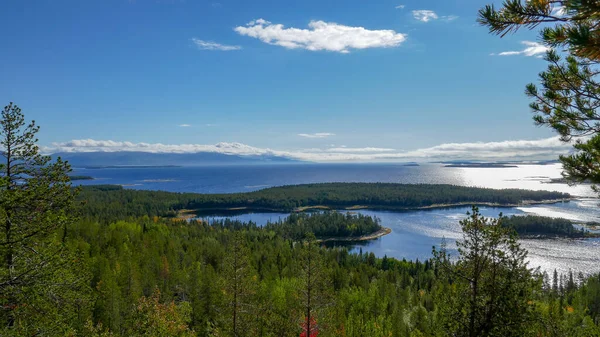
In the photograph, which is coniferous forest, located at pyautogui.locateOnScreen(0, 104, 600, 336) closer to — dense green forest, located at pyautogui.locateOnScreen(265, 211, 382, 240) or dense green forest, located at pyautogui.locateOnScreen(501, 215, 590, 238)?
dense green forest, located at pyautogui.locateOnScreen(265, 211, 382, 240)

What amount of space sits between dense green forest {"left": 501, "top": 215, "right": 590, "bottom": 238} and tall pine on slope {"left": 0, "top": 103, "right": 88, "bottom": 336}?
181 metres

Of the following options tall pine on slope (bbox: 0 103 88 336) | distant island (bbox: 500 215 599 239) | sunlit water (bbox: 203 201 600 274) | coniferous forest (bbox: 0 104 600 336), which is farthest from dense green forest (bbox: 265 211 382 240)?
tall pine on slope (bbox: 0 103 88 336)

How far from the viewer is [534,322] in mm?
13203

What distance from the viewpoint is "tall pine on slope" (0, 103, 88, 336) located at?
36.2 ft

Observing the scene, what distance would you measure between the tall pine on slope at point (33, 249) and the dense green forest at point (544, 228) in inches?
7145

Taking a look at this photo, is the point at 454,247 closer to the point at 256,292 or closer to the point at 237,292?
the point at 256,292

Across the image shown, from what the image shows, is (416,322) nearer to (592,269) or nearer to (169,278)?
(169,278)

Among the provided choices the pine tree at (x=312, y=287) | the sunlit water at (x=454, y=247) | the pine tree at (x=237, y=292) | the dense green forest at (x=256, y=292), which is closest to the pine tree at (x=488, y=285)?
the dense green forest at (x=256, y=292)

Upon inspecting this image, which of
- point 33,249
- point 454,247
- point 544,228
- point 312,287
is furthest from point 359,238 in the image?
point 33,249

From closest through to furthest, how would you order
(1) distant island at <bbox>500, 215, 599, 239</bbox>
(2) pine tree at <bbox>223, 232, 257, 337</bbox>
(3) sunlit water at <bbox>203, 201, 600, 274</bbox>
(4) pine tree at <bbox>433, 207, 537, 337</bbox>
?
(4) pine tree at <bbox>433, 207, 537, 337</bbox>
(2) pine tree at <bbox>223, 232, 257, 337</bbox>
(3) sunlit water at <bbox>203, 201, 600, 274</bbox>
(1) distant island at <bbox>500, 215, 599, 239</bbox>

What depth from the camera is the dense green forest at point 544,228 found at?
16099 cm

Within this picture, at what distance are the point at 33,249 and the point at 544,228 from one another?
207 meters

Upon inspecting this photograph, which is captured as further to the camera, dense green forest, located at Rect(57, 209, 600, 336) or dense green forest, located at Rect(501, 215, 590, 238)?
dense green forest, located at Rect(501, 215, 590, 238)

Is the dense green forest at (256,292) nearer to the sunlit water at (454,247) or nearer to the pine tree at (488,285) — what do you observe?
A: the pine tree at (488,285)
